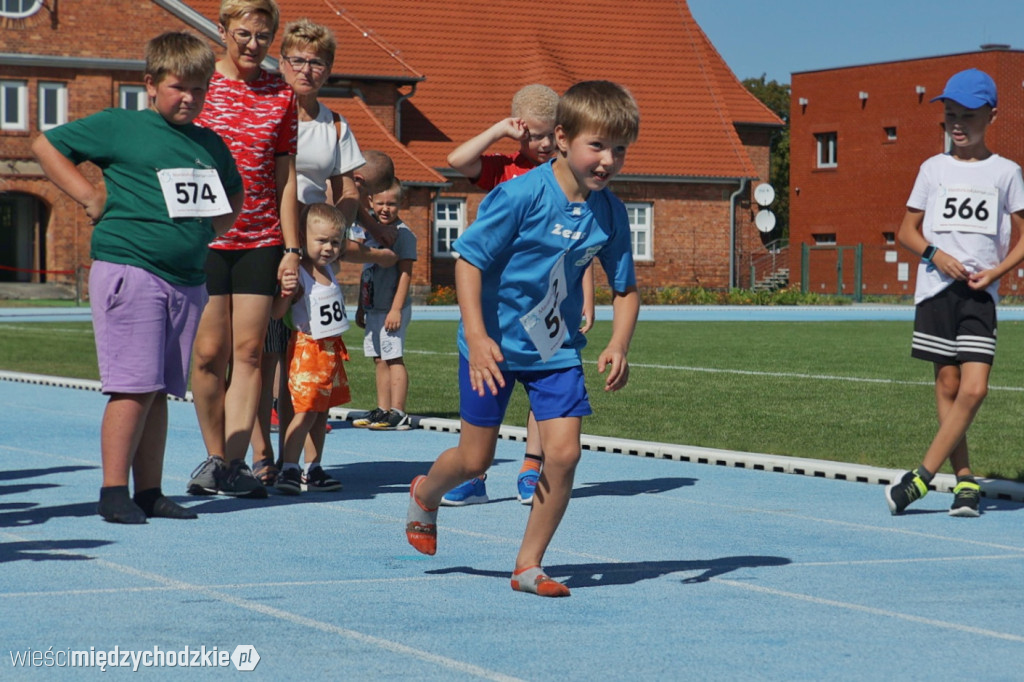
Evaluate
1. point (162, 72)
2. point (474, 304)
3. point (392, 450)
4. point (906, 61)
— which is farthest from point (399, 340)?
point (906, 61)

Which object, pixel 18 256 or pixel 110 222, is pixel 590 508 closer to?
pixel 110 222

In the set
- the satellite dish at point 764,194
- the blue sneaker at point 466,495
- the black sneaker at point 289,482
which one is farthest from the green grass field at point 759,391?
the satellite dish at point 764,194

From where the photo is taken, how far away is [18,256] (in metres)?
48.4

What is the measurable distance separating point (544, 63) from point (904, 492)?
46.4 meters

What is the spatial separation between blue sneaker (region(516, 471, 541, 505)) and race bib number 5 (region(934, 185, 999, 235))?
7.89ft

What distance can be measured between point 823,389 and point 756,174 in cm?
3904

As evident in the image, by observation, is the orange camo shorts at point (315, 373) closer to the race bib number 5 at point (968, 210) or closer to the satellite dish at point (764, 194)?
the race bib number 5 at point (968, 210)

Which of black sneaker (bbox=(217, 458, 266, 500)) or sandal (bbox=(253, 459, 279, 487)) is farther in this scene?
sandal (bbox=(253, 459, 279, 487))

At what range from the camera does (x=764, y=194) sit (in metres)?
55.2

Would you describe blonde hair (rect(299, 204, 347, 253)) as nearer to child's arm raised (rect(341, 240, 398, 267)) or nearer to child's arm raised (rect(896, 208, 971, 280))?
child's arm raised (rect(341, 240, 398, 267))

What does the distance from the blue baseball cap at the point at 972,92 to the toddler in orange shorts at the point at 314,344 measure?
317 centimetres

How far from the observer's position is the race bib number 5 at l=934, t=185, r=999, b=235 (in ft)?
27.8

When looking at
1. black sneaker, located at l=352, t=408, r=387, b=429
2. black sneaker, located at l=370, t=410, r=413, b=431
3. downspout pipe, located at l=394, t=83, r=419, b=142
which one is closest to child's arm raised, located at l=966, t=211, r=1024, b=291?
black sneaker, located at l=370, t=410, r=413, b=431

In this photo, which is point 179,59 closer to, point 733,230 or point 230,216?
point 230,216
